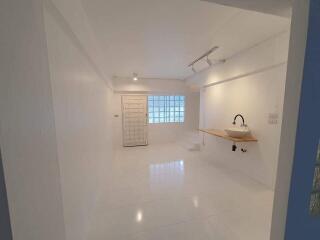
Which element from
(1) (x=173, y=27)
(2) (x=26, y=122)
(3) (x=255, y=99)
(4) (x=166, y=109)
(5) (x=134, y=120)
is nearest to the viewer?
(2) (x=26, y=122)

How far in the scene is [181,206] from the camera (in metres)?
1.98

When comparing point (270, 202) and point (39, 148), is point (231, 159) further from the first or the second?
point (39, 148)

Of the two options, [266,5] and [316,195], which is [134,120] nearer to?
[266,5]

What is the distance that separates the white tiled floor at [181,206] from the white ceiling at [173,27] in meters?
2.43

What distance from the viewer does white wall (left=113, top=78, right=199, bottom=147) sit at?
5066 millimetres

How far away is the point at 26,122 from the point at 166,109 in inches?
213

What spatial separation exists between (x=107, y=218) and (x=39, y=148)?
1.64 metres

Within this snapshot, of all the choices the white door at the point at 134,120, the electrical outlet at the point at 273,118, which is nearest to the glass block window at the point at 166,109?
the white door at the point at 134,120

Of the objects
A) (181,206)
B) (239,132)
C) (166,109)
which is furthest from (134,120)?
(181,206)

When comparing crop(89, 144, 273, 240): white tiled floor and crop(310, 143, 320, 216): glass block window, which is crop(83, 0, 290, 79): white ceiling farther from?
crop(89, 144, 273, 240): white tiled floor

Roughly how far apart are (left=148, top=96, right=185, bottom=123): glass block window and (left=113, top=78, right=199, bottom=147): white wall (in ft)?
0.67

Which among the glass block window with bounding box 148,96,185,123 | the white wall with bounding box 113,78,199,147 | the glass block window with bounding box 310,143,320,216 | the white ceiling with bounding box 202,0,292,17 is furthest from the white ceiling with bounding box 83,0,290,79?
the glass block window with bounding box 148,96,185,123

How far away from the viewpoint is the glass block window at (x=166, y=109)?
5.66 m

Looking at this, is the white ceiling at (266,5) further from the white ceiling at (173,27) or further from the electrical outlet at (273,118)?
the electrical outlet at (273,118)
